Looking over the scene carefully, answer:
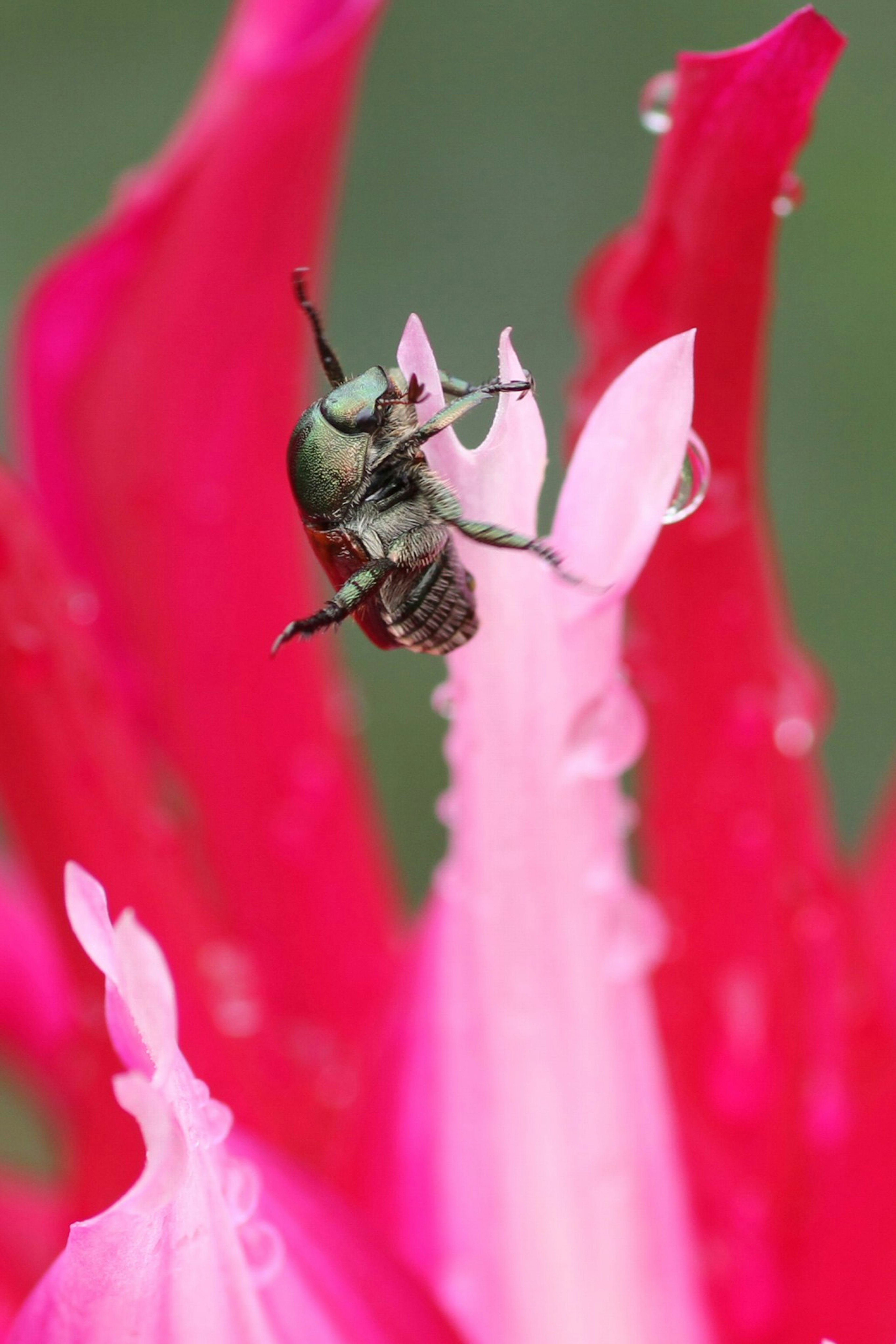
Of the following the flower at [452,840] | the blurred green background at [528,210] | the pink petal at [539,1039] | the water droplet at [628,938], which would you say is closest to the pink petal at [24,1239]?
the flower at [452,840]

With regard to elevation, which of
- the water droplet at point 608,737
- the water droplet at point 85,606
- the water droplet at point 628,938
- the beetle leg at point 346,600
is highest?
the water droplet at point 85,606

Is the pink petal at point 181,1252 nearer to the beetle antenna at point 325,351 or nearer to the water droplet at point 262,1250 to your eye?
the water droplet at point 262,1250

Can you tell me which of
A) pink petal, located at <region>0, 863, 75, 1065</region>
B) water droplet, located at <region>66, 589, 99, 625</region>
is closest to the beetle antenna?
water droplet, located at <region>66, 589, 99, 625</region>

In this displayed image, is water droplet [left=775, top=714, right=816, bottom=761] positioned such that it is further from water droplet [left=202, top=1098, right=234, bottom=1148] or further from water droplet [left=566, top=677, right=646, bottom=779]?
water droplet [left=202, top=1098, right=234, bottom=1148]

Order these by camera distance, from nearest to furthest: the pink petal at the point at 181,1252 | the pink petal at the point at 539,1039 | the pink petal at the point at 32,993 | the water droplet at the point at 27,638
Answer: the pink petal at the point at 181,1252 → the pink petal at the point at 539,1039 → the water droplet at the point at 27,638 → the pink petal at the point at 32,993

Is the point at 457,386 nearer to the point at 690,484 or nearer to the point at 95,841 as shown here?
the point at 690,484

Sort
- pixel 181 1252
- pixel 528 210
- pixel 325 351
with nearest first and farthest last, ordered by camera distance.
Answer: pixel 181 1252 < pixel 325 351 < pixel 528 210

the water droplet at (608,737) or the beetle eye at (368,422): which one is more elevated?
the beetle eye at (368,422)

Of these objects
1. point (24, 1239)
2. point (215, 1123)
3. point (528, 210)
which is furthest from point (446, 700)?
point (528, 210)
